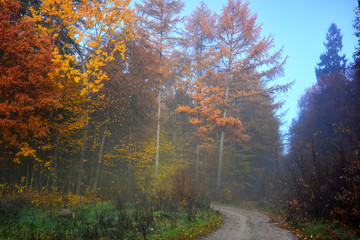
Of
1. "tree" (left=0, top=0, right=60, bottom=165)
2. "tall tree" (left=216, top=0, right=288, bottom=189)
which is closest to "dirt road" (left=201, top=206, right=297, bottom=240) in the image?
"tree" (left=0, top=0, right=60, bottom=165)

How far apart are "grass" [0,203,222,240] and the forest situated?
0.24 feet

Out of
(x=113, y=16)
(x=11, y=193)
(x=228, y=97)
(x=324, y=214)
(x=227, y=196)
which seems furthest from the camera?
(x=228, y=97)

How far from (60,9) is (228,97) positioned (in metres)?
17.1

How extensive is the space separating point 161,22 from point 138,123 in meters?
9.38

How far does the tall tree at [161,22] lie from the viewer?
20703mm

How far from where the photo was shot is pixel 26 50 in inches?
422

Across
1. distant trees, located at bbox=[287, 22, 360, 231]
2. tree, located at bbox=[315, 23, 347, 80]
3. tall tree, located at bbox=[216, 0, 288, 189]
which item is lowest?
distant trees, located at bbox=[287, 22, 360, 231]

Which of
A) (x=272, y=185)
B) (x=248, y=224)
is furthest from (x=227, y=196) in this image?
(x=248, y=224)

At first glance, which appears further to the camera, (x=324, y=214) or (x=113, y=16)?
(x=113, y=16)

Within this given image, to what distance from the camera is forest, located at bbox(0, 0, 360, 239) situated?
9.95 metres

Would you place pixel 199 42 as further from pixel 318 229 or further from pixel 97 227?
pixel 97 227

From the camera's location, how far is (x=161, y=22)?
21.1m

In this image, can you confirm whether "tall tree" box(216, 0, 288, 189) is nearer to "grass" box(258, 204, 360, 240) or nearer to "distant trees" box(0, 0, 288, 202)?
"distant trees" box(0, 0, 288, 202)

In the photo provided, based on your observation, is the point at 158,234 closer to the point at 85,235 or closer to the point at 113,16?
the point at 85,235
